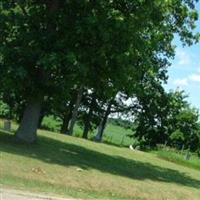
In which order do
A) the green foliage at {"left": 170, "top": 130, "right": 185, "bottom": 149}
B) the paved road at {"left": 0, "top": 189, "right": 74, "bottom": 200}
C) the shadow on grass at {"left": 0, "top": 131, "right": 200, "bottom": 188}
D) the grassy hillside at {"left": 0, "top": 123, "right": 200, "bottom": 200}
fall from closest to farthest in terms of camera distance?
the paved road at {"left": 0, "top": 189, "right": 74, "bottom": 200} → the grassy hillside at {"left": 0, "top": 123, "right": 200, "bottom": 200} → the shadow on grass at {"left": 0, "top": 131, "right": 200, "bottom": 188} → the green foliage at {"left": 170, "top": 130, "right": 185, "bottom": 149}

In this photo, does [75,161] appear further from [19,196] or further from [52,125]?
[52,125]

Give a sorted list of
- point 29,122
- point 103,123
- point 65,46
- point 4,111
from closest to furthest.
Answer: point 65,46 → point 29,122 → point 4,111 → point 103,123

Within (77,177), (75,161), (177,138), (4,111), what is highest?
(177,138)

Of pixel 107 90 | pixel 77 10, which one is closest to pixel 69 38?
pixel 77 10

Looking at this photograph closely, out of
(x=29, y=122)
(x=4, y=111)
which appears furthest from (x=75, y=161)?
(x=4, y=111)

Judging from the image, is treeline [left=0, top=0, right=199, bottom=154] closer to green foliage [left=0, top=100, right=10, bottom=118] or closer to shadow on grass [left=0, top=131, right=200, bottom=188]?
shadow on grass [left=0, top=131, right=200, bottom=188]

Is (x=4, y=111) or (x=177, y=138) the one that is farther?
(x=177, y=138)

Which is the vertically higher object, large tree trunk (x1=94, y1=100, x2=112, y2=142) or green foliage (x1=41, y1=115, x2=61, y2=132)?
large tree trunk (x1=94, y1=100, x2=112, y2=142)

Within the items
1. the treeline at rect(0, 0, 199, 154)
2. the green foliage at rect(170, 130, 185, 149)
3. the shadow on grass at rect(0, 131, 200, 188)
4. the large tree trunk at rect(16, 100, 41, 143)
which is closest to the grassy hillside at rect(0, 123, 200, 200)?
the shadow on grass at rect(0, 131, 200, 188)

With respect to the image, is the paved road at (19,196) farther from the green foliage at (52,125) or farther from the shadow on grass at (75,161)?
the green foliage at (52,125)

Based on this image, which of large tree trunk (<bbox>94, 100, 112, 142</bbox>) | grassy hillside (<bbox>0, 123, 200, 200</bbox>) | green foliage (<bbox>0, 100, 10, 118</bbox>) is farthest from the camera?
large tree trunk (<bbox>94, 100, 112, 142</bbox>)

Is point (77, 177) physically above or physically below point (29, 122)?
below

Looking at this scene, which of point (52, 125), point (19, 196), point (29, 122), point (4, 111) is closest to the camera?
point (19, 196)

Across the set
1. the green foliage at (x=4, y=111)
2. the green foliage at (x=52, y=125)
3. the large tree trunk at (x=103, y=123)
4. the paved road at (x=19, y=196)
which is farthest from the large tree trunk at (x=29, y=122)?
the large tree trunk at (x=103, y=123)
